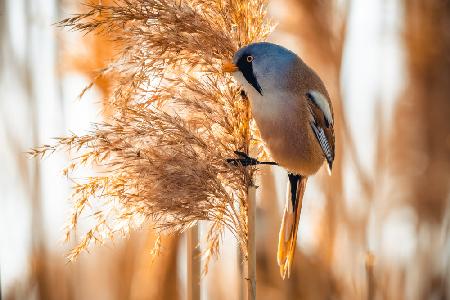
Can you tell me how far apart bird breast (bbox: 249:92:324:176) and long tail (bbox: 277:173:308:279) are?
7 centimetres

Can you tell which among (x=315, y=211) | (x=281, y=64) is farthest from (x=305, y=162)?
(x=315, y=211)

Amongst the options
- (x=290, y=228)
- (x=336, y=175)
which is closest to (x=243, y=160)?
(x=290, y=228)

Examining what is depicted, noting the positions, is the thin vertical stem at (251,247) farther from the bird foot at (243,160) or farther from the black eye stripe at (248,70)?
the black eye stripe at (248,70)

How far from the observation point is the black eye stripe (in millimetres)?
937

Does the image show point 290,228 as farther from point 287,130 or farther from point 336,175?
point 336,175

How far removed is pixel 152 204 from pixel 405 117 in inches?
43.6

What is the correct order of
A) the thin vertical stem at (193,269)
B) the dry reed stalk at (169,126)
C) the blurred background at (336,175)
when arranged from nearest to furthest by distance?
the dry reed stalk at (169,126), the thin vertical stem at (193,269), the blurred background at (336,175)

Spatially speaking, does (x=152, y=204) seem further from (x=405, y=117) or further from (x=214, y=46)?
(x=405, y=117)

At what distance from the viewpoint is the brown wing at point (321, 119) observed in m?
1.04

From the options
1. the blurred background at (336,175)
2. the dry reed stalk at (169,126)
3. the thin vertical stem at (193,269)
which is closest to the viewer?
the dry reed stalk at (169,126)

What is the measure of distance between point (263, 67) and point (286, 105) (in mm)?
87

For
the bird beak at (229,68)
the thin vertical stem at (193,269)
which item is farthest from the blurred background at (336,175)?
the bird beak at (229,68)

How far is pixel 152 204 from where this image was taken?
0.93 meters

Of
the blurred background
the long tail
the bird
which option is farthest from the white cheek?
the blurred background
